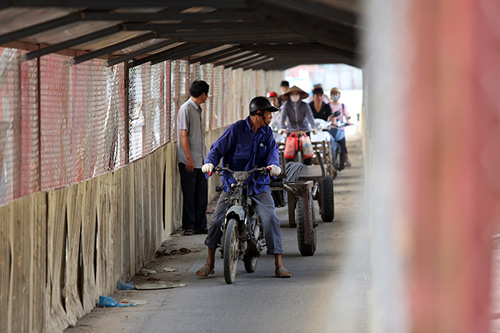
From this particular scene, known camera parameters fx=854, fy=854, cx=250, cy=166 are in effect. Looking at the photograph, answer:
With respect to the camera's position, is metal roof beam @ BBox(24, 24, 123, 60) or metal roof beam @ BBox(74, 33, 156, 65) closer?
metal roof beam @ BBox(24, 24, 123, 60)

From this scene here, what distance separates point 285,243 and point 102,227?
4170mm

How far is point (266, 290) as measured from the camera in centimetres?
879

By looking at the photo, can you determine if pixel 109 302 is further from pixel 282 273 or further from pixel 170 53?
pixel 170 53

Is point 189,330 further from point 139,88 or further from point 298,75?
point 298,75

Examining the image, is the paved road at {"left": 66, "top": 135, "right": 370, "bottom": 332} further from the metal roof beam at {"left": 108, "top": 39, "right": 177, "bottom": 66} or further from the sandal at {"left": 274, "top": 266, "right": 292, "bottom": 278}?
the metal roof beam at {"left": 108, "top": 39, "right": 177, "bottom": 66}

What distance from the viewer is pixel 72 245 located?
7273mm

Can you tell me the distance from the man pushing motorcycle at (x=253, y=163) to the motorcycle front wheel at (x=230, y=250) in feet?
1.44

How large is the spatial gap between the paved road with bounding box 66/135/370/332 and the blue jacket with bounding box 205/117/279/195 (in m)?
1.07

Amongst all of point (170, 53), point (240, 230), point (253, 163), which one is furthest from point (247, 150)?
point (170, 53)

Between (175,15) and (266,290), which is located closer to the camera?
(175,15)

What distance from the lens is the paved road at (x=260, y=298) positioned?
7309 mm

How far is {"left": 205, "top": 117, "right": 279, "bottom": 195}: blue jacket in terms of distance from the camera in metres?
9.51

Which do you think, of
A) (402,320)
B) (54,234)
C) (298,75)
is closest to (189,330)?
(54,234)

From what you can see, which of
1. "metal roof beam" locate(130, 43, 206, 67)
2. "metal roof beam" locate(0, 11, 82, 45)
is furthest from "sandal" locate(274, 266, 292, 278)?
"metal roof beam" locate(0, 11, 82, 45)
